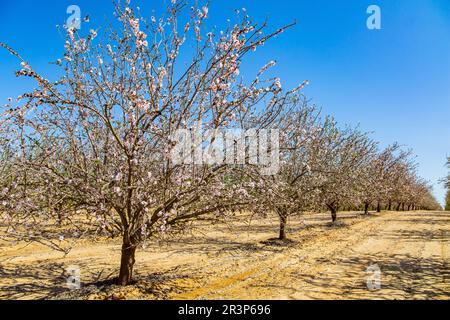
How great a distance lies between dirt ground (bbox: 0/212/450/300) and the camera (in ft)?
25.1

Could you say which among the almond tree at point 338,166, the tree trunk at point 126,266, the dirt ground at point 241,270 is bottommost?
the dirt ground at point 241,270

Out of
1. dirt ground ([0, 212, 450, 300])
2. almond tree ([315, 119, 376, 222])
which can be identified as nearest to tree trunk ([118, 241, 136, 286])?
dirt ground ([0, 212, 450, 300])

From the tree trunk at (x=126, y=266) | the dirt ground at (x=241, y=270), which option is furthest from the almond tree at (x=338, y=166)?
the tree trunk at (x=126, y=266)

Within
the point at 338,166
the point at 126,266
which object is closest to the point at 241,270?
the point at 126,266

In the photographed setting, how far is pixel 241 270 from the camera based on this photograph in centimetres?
1007

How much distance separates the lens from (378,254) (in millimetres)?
13023

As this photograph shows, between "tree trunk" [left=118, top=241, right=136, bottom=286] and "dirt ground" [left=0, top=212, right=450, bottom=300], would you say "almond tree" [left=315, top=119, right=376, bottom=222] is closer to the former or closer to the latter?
"dirt ground" [left=0, top=212, right=450, bottom=300]

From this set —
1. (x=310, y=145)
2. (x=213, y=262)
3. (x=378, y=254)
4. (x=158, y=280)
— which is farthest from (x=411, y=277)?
(x=310, y=145)

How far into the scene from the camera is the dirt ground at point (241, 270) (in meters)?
7.65

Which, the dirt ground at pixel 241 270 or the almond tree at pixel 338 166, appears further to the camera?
the almond tree at pixel 338 166

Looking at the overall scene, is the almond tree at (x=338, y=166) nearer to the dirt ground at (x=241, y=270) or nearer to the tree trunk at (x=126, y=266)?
the dirt ground at (x=241, y=270)

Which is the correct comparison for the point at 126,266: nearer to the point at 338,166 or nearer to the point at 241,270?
the point at 241,270

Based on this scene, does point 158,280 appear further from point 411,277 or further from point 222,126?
point 411,277

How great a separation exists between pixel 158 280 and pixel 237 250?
5533mm
